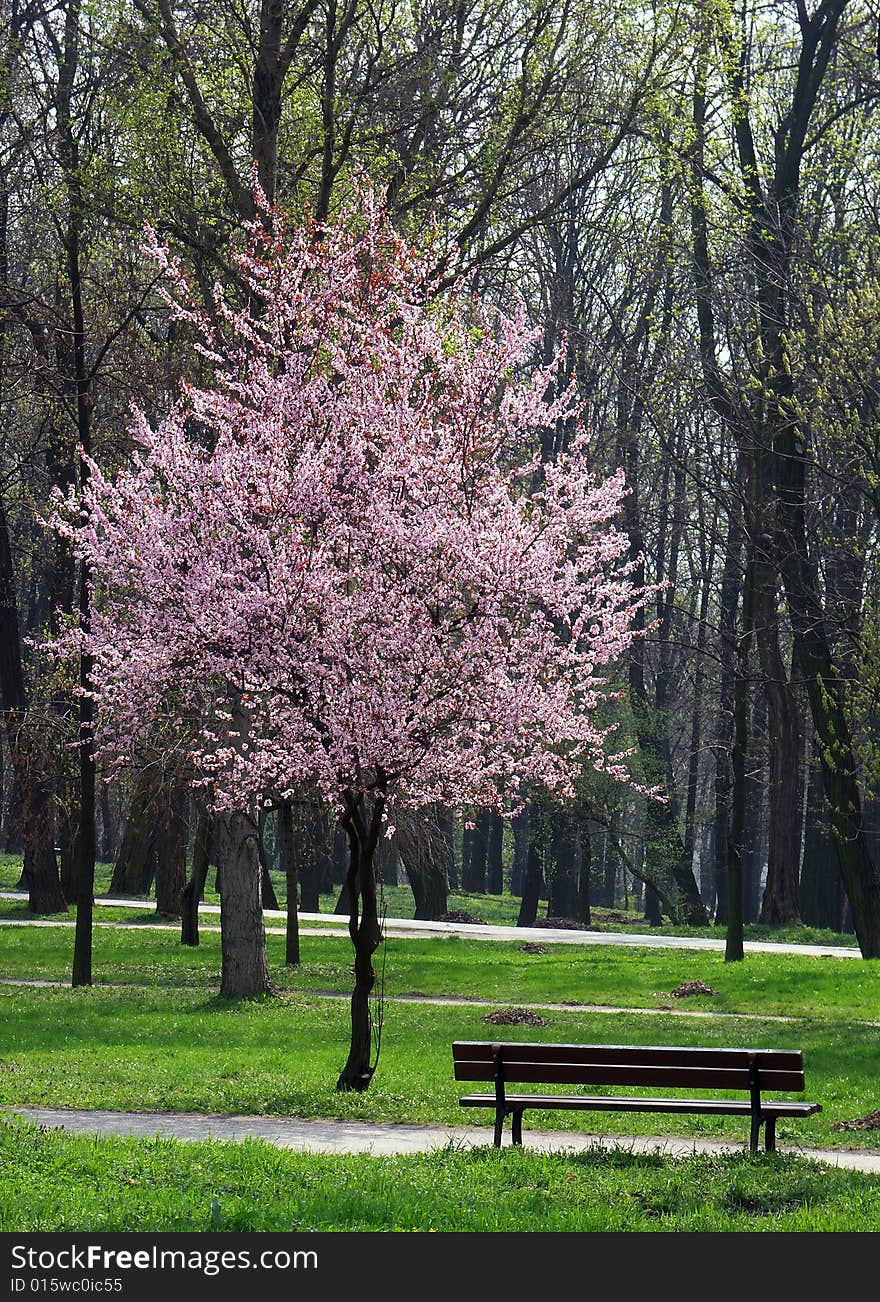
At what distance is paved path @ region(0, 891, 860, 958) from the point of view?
30984 mm

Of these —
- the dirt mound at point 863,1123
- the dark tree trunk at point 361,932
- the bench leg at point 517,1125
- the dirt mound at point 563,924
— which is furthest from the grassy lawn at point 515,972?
the dirt mound at point 563,924

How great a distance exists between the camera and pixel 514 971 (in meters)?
25.0

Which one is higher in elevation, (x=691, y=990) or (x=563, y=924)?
(x=691, y=990)

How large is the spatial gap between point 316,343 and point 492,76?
9.03 metres

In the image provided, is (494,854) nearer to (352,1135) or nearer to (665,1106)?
(352,1135)

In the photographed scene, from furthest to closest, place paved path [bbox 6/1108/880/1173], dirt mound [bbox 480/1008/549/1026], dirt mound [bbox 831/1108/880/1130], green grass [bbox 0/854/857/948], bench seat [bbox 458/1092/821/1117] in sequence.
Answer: green grass [bbox 0/854/857/948], dirt mound [bbox 480/1008/549/1026], dirt mound [bbox 831/1108/880/1130], paved path [bbox 6/1108/880/1173], bench seat [bbox 458/1092/821/1117]

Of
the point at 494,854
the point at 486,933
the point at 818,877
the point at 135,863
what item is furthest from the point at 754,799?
the point at 135,863

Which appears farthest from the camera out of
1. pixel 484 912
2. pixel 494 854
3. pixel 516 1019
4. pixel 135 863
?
pixel 494 854

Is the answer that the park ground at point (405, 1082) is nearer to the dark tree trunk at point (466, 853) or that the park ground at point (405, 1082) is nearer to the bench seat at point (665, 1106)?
the bench seat at point (665, 1106)

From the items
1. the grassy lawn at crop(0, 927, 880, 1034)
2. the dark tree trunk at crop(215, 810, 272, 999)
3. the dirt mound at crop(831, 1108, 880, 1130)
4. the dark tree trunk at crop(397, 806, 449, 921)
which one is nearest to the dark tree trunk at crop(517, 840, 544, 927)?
the dark tree trunk at crop(397, 806, 449, 921)

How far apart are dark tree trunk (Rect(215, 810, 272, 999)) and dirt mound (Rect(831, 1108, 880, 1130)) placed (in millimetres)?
10074

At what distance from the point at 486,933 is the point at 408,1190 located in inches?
1029

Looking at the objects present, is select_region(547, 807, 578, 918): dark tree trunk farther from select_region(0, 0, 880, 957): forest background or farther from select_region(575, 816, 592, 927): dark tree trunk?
select_region(0, 0, 880, 957): forest background
